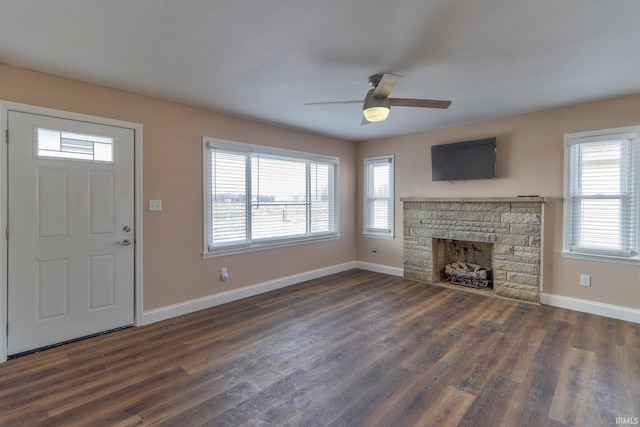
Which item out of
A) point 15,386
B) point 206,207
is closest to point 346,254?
point 206,207

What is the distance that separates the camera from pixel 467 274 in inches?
187

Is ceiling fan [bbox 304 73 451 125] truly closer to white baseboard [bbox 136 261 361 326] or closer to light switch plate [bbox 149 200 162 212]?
light switch plate [bbox 149 200 162 212]

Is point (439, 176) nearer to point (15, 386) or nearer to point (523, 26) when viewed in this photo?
point (523, 26)

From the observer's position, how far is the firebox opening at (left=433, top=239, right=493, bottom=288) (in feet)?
15.3

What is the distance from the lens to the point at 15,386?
88.5 inches

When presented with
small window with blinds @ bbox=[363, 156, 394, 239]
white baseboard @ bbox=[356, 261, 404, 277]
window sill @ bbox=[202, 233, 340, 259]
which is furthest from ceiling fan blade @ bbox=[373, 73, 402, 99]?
white baseboard @ bbox=[356, 261, 404, 277]

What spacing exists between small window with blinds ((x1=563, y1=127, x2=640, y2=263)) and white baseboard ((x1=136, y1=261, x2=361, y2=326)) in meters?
3.53

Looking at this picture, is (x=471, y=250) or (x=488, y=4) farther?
(x=471, y=250)

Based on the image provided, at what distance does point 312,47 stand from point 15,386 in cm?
331

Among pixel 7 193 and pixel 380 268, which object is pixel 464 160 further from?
pixel 7 193

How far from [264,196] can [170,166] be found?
136 centimetres

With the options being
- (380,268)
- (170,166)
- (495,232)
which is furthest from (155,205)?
(495,232)

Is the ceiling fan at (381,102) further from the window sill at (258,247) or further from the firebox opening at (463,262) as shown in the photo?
the firebox opening at (463,262)

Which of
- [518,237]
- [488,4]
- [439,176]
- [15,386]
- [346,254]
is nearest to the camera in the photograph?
[488,4]
